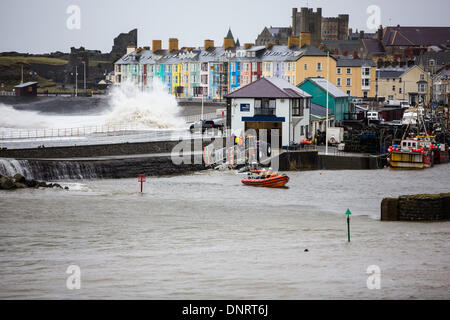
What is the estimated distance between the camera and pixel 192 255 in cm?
2250

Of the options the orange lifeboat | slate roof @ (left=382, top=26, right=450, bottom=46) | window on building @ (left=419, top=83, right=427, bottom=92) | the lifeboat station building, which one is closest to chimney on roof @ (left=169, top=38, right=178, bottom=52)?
window on building @ (left=419, top=83, right=427, bottom=92)

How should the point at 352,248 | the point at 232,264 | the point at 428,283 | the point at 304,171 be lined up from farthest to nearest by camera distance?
the point at 304,171 → the point at 352,248 → the point at 232,264 → the point at 428,283

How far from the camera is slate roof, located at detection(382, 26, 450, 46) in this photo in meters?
167

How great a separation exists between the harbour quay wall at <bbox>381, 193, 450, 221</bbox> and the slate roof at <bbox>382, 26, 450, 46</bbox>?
464ft

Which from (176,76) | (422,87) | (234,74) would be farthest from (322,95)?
(422,87)

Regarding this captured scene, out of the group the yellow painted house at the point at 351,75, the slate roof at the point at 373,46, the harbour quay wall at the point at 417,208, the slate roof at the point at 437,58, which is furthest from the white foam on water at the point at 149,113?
the slate roof at the point at 373,46

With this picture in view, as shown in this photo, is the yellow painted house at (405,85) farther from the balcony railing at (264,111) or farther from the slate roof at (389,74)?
the balcony railing at (264,111)

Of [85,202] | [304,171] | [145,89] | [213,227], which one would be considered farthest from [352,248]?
[145,89]

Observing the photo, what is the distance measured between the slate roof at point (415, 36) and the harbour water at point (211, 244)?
133 metres

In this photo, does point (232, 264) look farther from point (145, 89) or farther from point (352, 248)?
point (145, 89)

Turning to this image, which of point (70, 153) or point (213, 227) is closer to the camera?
point (213, 227)

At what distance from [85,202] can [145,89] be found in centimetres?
8560

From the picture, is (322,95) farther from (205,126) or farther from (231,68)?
(231,68)

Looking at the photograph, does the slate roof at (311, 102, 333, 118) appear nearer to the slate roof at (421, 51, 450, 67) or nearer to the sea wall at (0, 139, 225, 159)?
the sea wall at (0, 139, 225, 159)
